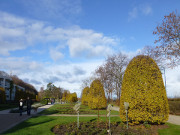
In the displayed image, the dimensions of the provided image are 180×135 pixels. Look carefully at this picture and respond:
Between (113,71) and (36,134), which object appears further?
(113,71)

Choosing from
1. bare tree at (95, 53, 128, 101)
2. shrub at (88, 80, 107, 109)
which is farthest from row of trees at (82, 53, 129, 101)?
shrub at (88, 80, 107, 109)

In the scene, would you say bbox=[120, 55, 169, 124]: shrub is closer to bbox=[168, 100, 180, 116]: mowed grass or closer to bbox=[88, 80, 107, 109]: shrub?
bbox=[168, 100, 180, 116]: mowed grass

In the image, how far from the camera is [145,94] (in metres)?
8.17

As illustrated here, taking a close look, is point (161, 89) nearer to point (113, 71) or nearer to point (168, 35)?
point (168, 35)

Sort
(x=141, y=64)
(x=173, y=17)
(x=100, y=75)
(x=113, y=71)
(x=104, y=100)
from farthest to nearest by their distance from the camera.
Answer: (x=100, y=75) → (x=113, y=71) → (x=104, y=100) → (x=173, y=17) → (x=141, y=64)

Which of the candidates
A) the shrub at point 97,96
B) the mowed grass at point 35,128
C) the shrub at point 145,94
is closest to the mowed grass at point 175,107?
the shrub at point 97,96

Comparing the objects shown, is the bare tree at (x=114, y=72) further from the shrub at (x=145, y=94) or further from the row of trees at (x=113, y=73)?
the shrub at (x=145, y=94)

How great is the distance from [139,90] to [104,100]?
1176 cm

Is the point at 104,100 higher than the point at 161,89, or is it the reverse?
the point at 161,89

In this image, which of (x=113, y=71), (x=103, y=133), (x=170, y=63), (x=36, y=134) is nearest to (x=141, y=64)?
(x=103, y=133)

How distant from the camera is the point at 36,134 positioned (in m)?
6.81

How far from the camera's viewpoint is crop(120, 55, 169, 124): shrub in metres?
8.05

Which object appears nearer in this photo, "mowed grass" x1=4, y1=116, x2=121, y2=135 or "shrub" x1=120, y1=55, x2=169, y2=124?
"mowed grass" x1=4, y1=116, x2=121, y2=135

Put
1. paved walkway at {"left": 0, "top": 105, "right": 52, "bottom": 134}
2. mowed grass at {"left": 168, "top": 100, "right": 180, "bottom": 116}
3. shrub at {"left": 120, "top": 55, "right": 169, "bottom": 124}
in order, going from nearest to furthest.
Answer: shrub at {"left": 120, "top": 55, "right": 169, "bottom": 124} < paved walkway at {"left": 0, "top": 105, "right": 52, "bottom": 134} < mowed grass at {"left": 168, "top": 100, "right": 180, "bottom": 116}
